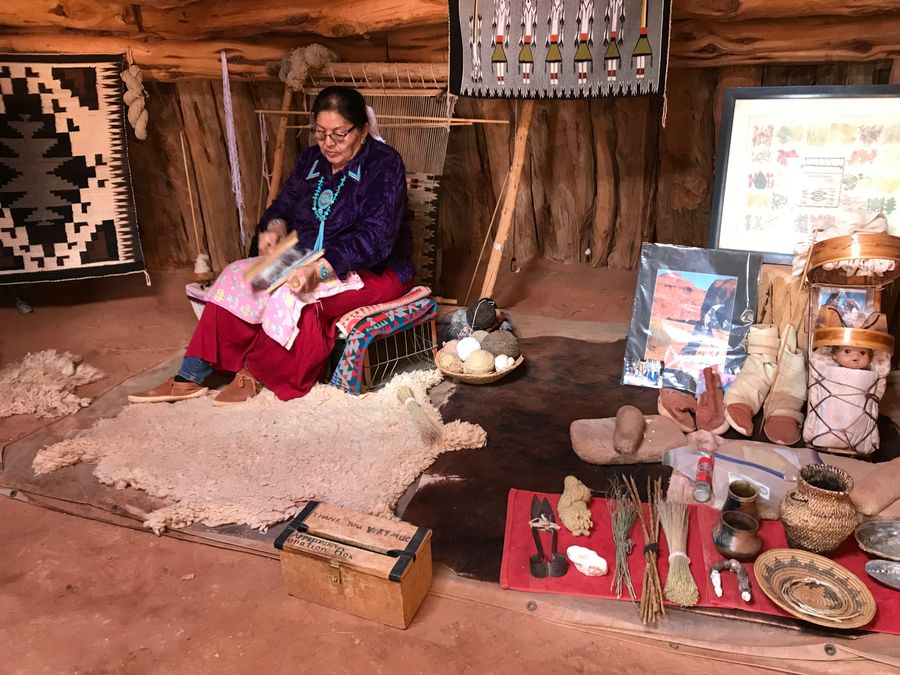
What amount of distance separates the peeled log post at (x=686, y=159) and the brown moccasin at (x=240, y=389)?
8.64ft

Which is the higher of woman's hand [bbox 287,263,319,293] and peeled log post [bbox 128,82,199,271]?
peeled log post [bbox 128,82,199,271]

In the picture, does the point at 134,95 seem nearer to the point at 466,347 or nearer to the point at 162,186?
the point at 162,186

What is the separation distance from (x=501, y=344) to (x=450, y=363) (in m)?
0.25

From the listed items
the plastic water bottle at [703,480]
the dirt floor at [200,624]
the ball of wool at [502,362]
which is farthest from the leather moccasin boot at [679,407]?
the dirt floor at [200,624]

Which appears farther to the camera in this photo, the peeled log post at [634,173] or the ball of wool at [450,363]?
the peeled log post at [634,173]

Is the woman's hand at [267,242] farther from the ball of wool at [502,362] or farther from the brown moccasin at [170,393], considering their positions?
the ball of wool at [502,362]

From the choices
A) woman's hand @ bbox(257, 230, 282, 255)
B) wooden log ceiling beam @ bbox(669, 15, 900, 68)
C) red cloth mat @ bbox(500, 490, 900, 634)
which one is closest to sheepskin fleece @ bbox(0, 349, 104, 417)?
woman's hand @ bbox(257, 230, 282, 255)

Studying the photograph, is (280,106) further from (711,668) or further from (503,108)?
(711,668)

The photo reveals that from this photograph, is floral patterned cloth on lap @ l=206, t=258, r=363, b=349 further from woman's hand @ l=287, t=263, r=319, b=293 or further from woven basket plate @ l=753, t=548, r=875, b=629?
woven basket plate @ l=753, t=548, r=875, b=629

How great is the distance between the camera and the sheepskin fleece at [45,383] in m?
2.94

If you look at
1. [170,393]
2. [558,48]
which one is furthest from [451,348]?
[558,48]

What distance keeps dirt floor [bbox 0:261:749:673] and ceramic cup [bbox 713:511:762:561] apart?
350 millimetres

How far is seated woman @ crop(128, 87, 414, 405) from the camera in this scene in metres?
2.82

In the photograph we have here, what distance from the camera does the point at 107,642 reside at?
177cm
